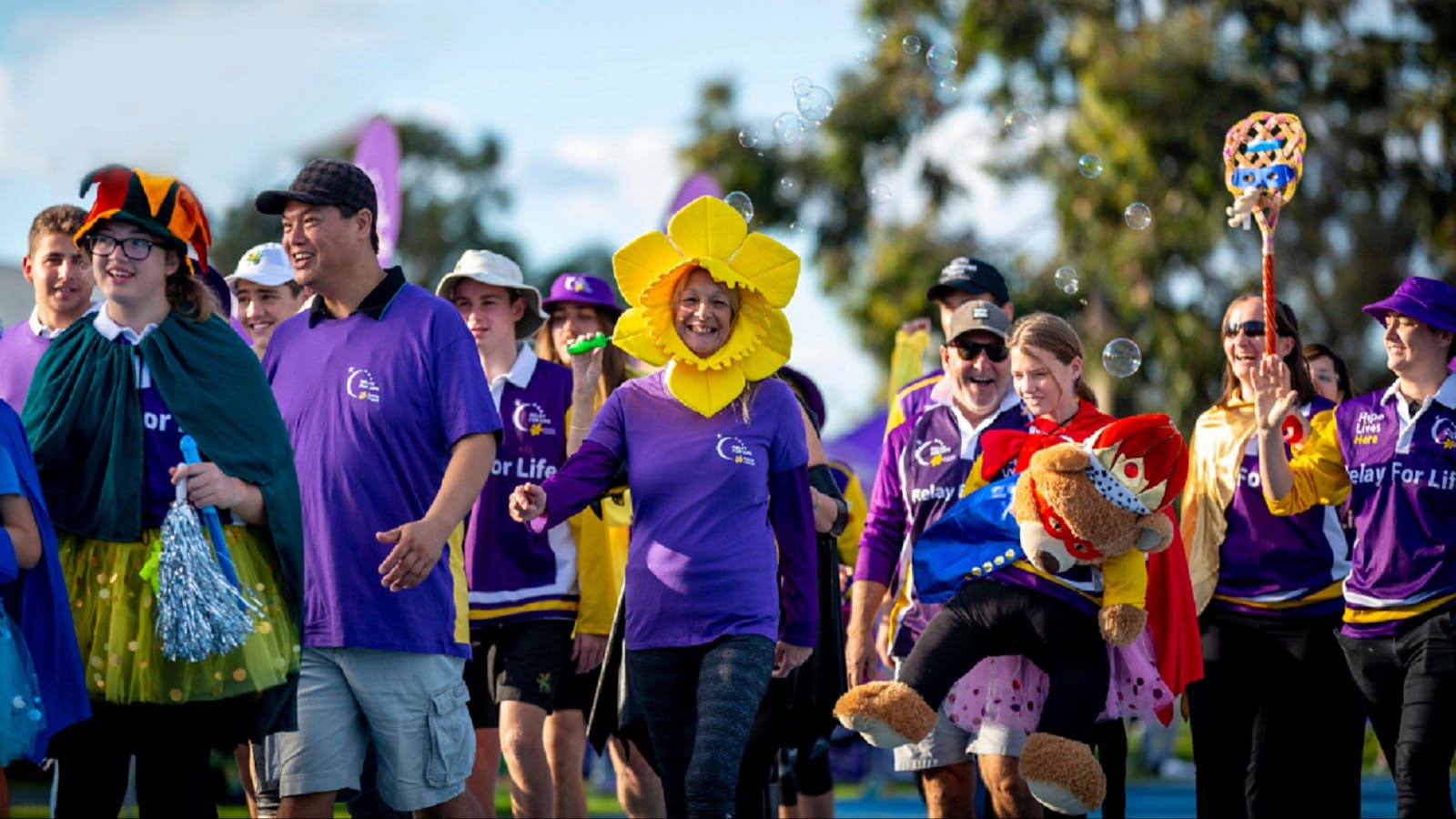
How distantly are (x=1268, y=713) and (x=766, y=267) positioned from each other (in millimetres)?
2897

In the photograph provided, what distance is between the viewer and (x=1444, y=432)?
7.43m

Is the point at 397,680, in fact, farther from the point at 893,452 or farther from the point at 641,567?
the point at 893,452

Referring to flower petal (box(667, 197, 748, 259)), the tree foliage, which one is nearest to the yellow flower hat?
flower petal (box(667, 197, 748, 259))

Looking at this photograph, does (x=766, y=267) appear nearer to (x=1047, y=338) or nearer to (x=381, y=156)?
(x=1047, y=338)

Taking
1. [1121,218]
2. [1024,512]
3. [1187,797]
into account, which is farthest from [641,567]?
[1121,218]

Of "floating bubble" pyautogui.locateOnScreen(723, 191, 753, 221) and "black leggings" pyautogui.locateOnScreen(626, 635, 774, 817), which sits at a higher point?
"floating bubble" pyautogui.locateOnScreen(723, 191, 753, 221)

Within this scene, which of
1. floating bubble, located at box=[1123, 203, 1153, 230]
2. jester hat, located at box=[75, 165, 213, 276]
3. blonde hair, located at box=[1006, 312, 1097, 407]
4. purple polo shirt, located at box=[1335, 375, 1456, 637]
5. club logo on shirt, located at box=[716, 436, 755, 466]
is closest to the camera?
jester hat, located at box=[75, 165, 213, 276]

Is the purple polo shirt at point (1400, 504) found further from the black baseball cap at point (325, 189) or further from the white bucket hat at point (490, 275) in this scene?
the black baseball cap at point (325, 189)

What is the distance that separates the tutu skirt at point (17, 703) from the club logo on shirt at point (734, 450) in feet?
7.18

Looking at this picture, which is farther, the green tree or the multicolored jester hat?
the green tree

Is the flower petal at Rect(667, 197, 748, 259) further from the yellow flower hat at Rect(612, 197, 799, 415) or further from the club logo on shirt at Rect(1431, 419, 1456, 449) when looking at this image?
the club logo on shirt at Rect(1431, 419, 1456, 449)

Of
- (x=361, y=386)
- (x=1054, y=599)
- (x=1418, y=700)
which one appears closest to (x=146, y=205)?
(x=361, y=386)

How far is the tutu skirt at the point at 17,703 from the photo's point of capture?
4.59 meters

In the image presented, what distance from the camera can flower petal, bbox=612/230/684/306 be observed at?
628 cm
